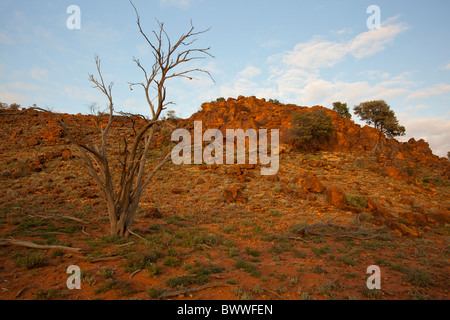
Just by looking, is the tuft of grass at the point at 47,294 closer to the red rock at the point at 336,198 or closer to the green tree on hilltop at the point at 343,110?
the red rock at the point at 336,198

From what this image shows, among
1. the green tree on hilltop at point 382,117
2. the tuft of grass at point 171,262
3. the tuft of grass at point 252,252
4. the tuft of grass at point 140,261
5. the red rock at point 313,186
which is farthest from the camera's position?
the green tree on hilltop at point 382,117

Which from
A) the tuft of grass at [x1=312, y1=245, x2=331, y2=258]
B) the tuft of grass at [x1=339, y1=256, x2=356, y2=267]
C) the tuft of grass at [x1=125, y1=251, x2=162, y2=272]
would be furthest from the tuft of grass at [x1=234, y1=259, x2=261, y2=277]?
the tuft of grass at [x1=339, y1=256, x2=356, y2=267]

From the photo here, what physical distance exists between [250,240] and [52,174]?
14.9 metres

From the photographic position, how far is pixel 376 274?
4762 millimetres

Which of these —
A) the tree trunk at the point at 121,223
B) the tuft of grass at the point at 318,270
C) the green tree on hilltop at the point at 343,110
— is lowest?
the tuft of grass at the point at 318,270

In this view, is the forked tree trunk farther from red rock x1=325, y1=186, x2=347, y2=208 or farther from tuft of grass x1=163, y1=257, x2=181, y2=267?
red rock x1=325, y1=186, x2=347, y2=208

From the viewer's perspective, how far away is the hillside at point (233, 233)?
4.06m

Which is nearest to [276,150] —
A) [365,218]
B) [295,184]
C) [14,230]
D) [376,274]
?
[295,184]

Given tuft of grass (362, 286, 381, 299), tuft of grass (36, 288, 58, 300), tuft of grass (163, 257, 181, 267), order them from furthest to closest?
tuft of grass (163, 257, 181, 267) < tuft of grass (362, 286, 381, 299) < tuft of grass (36, 288, 58, 300)

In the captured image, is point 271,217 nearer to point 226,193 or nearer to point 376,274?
point 226,193

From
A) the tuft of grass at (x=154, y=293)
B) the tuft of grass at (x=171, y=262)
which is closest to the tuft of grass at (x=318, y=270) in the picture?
the tuft of grass at (x=171, y=262)

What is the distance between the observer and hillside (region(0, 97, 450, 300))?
4.06m

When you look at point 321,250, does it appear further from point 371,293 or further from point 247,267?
point 247,267

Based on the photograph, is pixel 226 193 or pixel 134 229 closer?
pixel 134 229
